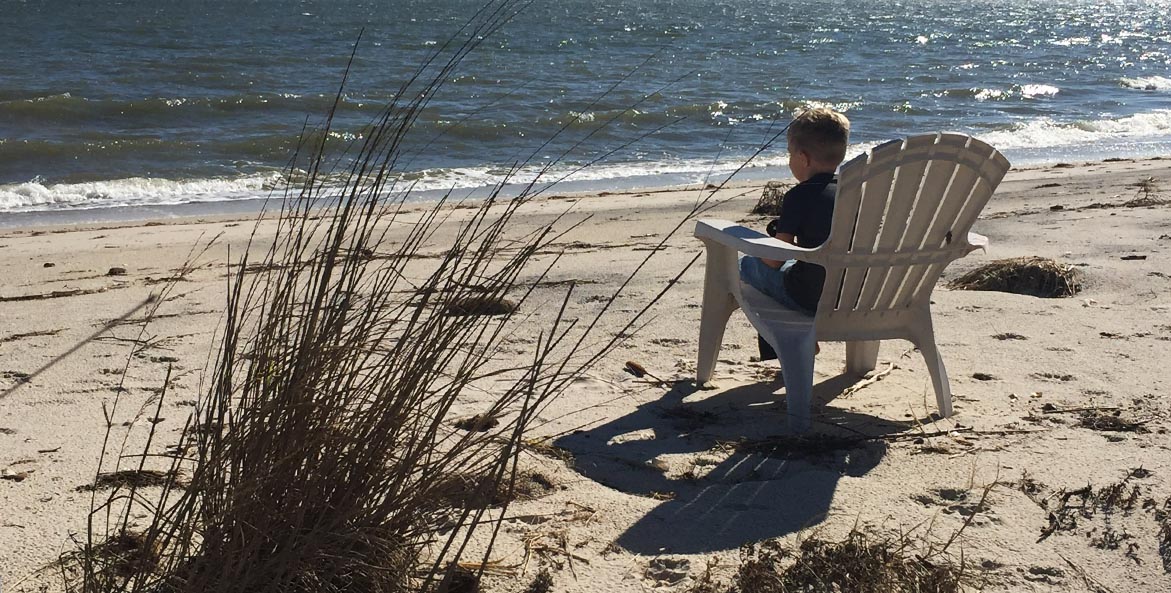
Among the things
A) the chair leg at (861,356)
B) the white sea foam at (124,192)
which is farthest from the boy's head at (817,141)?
the white sea foam at (124,192)

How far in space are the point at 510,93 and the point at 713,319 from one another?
409 cm

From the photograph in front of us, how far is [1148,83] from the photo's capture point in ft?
67.3

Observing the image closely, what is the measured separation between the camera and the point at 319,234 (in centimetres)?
733

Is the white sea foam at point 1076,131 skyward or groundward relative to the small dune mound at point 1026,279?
groundward

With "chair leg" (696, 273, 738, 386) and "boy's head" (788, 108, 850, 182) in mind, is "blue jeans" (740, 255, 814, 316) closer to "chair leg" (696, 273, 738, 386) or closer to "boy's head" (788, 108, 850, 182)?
"chair leg" (696, 273, 738, 386)

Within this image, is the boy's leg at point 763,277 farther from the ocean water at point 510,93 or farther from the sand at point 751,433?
the ocean water at point 510,93

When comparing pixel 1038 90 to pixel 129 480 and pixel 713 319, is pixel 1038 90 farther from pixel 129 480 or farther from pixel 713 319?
pixel 129 480

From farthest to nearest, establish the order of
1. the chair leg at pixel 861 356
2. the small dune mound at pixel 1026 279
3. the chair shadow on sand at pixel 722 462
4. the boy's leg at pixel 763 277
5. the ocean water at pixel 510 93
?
the ocean water at pixel 510 93, the small dune mound at pixel 1026 279, the chair leg at pixel 861 356, the boy's leg at pixel 763 277, the chair shadow on sand at pixel 722 462

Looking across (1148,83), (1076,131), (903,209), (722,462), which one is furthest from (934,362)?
→ (1148,83)

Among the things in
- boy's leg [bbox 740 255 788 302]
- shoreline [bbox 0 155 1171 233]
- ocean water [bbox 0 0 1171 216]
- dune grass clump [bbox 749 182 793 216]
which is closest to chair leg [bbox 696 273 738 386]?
boy's leg [bbox 740 255 788 302]

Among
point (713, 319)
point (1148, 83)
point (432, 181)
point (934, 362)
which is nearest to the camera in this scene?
point (934, 362)

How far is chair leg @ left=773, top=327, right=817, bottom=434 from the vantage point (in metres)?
3.33

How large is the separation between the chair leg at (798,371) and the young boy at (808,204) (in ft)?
0.60

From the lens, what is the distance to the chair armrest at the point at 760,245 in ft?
10.4
